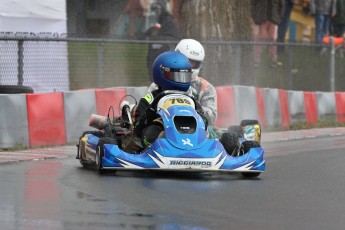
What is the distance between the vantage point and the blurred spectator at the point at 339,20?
2578cm

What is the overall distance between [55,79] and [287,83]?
5.72 meters

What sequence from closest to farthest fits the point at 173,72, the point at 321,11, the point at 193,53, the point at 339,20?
the point at 173,72, the point at 193,53, the point at 321,11, the point at 339,20

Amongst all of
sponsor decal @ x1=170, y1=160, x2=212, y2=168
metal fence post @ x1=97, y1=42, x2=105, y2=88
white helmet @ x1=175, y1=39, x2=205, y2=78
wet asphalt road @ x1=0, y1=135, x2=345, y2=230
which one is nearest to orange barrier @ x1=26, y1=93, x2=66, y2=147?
wet asphalt road @ x1=0, y1=135, x2=345, y2=230

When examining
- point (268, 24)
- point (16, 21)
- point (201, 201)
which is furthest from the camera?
point (268, 24)

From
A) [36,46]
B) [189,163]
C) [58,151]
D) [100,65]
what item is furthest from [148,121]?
[100,65]

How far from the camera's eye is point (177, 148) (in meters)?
11.4

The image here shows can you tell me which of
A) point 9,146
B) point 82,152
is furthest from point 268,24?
point 82,152

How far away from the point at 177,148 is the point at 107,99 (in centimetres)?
520

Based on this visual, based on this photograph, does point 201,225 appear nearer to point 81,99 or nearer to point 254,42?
point 81,99

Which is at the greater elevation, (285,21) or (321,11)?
(321,11)

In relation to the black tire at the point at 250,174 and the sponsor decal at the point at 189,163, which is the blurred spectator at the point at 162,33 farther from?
the sponsor decal at the point at 189,163

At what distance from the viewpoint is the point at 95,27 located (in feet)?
72.3

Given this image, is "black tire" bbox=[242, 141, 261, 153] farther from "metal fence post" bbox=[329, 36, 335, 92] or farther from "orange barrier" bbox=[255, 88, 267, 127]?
"metal fence post" bbox=[329, 36, 335, 92]

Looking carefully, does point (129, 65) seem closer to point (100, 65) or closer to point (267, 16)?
point (100, 65)
